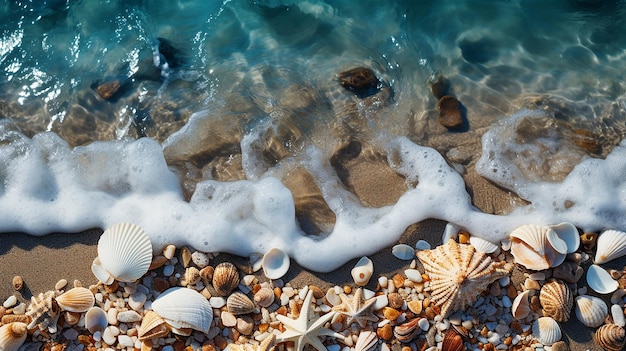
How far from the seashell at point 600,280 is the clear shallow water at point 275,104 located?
0.42 meters

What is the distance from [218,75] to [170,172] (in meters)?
1.02

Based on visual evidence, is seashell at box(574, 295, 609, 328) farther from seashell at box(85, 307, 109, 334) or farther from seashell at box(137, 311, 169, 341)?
seashell at box(85, 307, 109, 334)

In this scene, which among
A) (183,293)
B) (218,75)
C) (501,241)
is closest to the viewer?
(183,293)

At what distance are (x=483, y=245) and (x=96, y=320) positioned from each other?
2.93 m

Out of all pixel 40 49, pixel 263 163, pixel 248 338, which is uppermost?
pixel 40 49

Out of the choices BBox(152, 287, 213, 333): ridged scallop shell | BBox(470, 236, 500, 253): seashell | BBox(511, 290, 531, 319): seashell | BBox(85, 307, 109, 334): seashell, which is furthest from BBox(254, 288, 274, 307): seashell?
BBox(511, 290, 531, 319): seashell

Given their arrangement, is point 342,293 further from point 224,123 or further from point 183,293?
point 224,123

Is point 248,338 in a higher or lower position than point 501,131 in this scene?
lower

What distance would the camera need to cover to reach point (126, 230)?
4.25 metres

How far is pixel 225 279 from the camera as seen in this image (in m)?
4.19

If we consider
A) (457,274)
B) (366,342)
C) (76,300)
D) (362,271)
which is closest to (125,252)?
(76,300)

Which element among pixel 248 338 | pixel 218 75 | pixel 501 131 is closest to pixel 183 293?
pixel 248 338

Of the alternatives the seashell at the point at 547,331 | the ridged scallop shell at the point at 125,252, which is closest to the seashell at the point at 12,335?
the ridged scallop shell at the point at 125,252

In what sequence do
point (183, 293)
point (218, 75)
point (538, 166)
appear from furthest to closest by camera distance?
point (218, 75)
point (538, 166)
point (183, 293)
